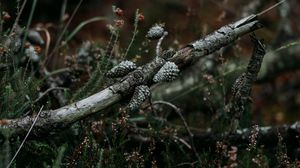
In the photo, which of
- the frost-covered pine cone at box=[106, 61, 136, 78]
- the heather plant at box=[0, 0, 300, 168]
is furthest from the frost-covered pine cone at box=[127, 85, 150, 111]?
the frost-covered pine cone at box=[106, 61, 136, 78]

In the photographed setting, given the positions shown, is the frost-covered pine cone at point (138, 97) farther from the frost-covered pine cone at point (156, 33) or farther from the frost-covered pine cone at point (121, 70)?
the frost-covered pine cone at point (156, 33)

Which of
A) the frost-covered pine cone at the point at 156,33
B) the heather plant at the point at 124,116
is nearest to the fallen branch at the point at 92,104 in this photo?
the heather plant at the point at 124,116

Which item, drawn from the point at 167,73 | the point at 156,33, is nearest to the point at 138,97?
the point at 167,73

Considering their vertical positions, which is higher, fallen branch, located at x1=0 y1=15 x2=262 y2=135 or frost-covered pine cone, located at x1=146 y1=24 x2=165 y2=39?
frost-covered pine cone, located at x1=146 y1=24 x2=165 y2=39

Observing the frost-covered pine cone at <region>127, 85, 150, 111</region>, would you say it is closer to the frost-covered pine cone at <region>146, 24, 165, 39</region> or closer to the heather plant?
the heather plant

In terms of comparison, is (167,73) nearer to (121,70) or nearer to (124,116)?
(121,70)
